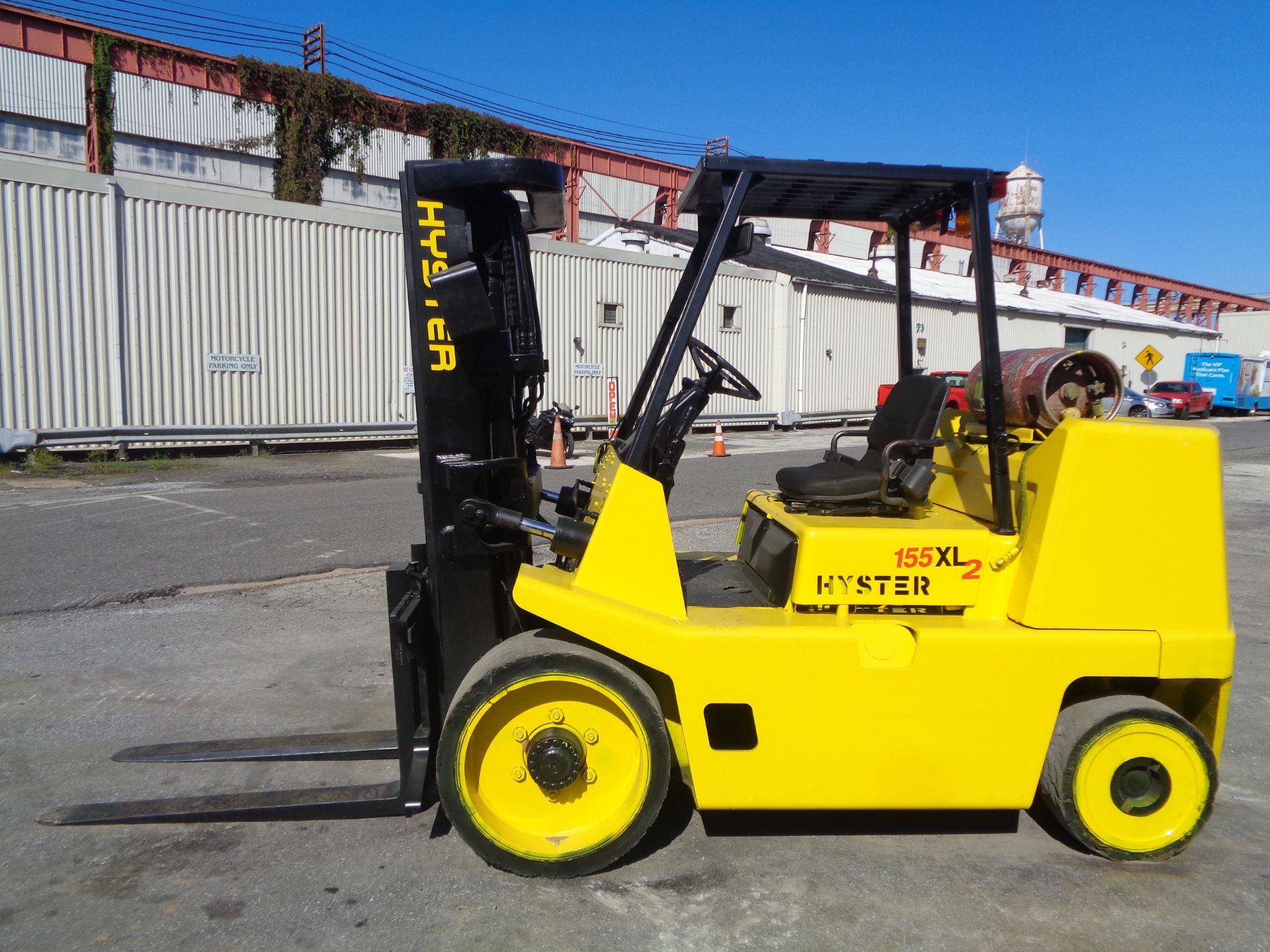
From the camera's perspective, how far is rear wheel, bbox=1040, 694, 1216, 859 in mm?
3281

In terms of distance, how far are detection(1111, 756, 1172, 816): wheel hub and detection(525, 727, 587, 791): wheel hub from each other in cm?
194

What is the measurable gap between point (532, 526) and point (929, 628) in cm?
147

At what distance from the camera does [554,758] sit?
125 inches

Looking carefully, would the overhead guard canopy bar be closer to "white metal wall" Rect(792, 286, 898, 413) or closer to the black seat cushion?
the black seat cushion

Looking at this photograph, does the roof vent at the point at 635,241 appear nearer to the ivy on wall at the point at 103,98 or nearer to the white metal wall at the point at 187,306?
the white metal wall at the point at 187,306

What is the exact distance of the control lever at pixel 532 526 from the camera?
11.0ft

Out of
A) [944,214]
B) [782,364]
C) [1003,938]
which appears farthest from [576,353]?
[1003,938]

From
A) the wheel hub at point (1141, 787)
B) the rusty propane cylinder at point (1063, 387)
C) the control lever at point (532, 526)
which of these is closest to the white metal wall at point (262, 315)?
the control lever at point (532, 526)

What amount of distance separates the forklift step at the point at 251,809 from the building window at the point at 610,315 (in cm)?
1834

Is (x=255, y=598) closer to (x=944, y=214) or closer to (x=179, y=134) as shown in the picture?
(x=944, y=214)

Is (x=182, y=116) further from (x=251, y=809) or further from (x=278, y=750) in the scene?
(x=251, y=809)

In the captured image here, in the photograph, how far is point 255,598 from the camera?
689cm

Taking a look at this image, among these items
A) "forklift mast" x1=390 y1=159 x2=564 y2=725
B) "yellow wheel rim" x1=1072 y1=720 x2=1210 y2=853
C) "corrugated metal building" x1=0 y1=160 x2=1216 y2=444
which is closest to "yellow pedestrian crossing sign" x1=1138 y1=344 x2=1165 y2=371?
"corrugated metal building" x1=0 y1=160 x2=1216 y2=444

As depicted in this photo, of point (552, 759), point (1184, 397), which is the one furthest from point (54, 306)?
point (1184, 397)
